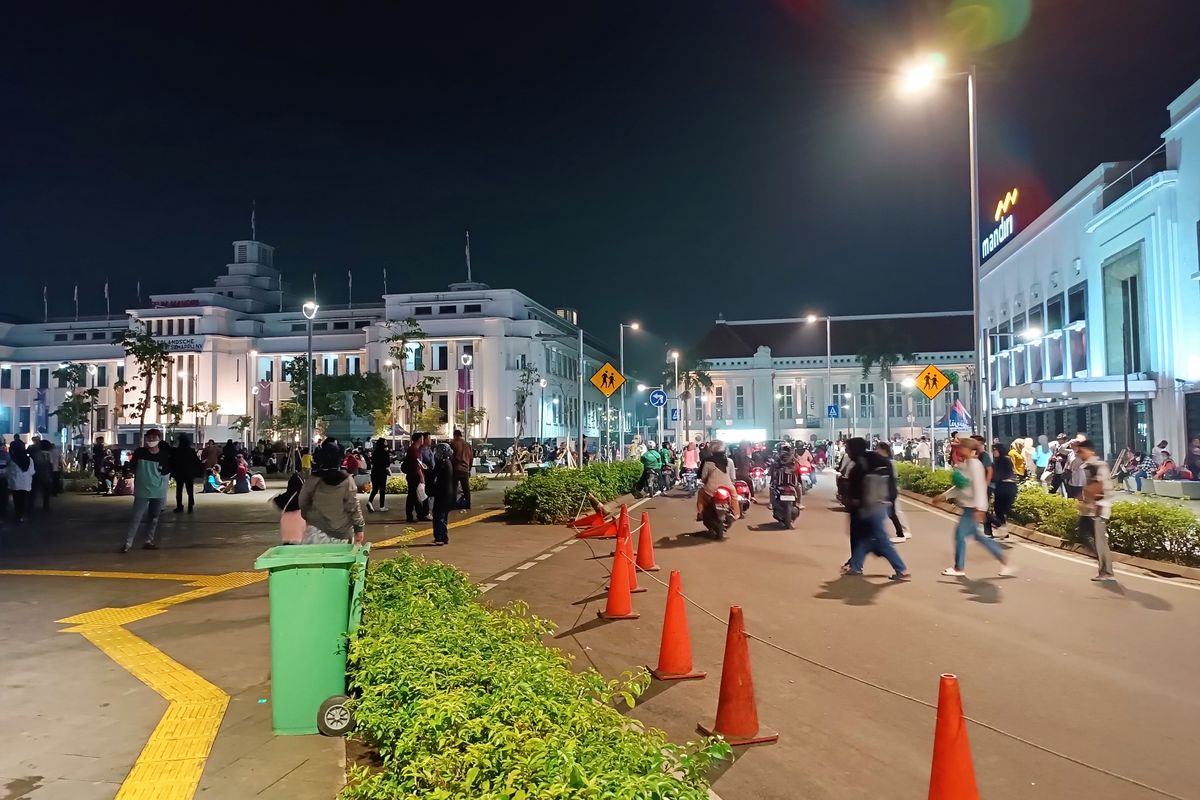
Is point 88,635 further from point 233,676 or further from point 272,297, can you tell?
point 272,297

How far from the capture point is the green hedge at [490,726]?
3.14 meters

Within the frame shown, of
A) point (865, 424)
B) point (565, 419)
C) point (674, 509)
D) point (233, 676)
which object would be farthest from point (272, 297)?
point (233, 676)

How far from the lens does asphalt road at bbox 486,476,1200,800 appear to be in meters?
5.10

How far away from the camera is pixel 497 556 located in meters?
14.5

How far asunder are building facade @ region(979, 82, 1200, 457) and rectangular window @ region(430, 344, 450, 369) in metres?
51.0

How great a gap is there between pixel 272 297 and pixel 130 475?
79.2m

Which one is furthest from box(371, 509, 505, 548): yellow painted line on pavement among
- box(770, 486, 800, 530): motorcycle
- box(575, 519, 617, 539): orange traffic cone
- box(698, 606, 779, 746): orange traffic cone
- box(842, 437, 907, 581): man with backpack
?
box(770, 486, 800, 530): motorcycle

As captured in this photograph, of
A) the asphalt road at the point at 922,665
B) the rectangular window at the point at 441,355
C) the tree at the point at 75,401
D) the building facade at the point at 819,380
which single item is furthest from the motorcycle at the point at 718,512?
the tree at the point at 75,401

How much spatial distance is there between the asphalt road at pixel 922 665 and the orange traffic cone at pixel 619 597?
0.65 ft

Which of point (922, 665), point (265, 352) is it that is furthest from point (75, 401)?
point (922, 665)

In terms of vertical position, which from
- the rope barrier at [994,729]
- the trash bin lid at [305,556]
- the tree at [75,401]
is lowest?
the rope barrier at [994,729]

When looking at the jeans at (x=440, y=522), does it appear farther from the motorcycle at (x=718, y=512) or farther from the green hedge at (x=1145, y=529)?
the green hedge at (x=1145, y=529)

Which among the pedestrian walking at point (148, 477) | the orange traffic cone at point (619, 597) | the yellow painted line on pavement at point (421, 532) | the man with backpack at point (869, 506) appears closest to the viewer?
the orange traffic cone at point (619, 597)

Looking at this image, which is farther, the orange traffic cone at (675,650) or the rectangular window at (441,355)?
the rectangular window at (441,355)
